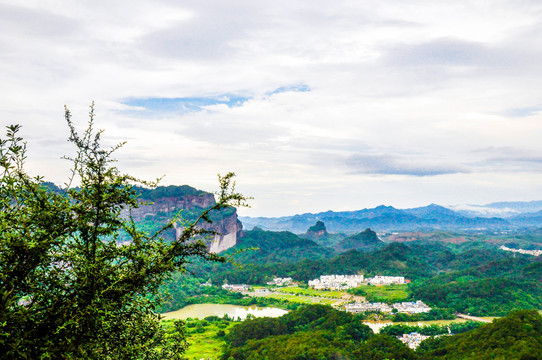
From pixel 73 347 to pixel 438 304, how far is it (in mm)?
81992

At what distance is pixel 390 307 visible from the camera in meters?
73.4

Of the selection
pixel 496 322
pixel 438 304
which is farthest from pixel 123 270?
pixel 438 304

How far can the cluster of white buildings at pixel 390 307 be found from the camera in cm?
6950

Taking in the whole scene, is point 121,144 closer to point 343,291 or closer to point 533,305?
point 533,305

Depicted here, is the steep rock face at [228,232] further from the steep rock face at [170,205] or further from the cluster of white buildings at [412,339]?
the cluster of white buildings at [412,339]

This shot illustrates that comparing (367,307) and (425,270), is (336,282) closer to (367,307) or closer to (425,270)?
(367,307)

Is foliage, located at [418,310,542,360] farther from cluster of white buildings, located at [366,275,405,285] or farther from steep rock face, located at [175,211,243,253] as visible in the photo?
steep rock face, located at [175,211,243,253]

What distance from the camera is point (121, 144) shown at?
19.1ft

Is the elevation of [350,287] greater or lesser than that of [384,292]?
lesser

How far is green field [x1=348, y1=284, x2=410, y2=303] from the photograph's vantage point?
8102 centimetres

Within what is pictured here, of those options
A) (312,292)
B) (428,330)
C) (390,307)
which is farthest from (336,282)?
(428,330)

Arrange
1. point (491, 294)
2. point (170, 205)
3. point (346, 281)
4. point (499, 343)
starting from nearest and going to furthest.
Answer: point (499, 343)
point (491, 294)
point (346, 281)
point (170, 205)

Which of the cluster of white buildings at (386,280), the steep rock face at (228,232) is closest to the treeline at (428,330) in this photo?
the cluster of white buildings at (386,280)

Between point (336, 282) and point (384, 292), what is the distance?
1764cm
